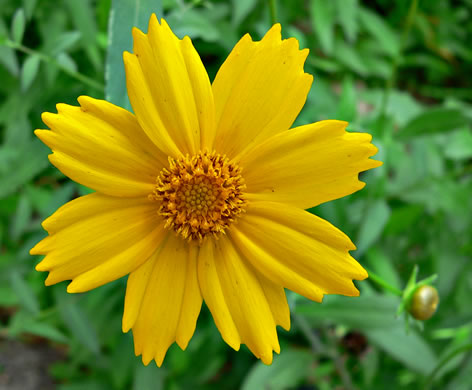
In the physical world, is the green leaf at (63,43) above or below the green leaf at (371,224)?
above

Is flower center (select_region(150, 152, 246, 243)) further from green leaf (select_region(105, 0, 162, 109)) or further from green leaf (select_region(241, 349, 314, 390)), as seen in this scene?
green leaf (select_region(241, 349, 314, 390))

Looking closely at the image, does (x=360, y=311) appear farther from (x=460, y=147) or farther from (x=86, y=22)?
(x=86, y=22)

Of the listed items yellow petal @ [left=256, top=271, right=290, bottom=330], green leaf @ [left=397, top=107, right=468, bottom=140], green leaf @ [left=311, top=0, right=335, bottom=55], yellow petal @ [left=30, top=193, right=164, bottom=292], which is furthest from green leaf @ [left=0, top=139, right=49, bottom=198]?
green leaf @ [left=397, top=107, right=468, bottom=140]

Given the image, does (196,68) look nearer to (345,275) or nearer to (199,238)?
(199,238)

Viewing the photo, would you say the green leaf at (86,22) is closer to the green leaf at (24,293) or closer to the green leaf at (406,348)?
the green leaf at (24,293)

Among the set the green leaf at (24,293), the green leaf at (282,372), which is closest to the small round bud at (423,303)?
the green leaf at (282,372)

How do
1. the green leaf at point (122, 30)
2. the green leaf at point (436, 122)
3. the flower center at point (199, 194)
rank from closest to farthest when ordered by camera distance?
1. the flower center at point (199, 194)
2. the green leaf at point (122, 30)
3. the green leaf at point (436, 122)

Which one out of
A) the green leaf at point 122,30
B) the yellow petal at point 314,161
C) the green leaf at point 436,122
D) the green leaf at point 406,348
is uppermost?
the green leaf at point 122,30
